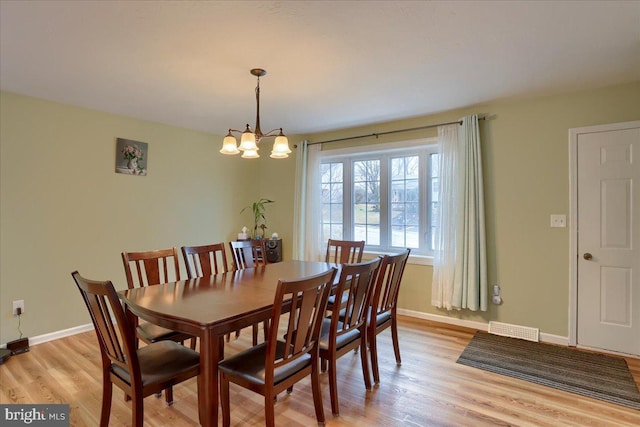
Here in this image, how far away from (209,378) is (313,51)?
6.71 feet

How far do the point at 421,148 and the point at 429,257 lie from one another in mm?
1266

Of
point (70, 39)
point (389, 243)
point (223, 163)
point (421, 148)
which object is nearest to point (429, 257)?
point (389, 243)

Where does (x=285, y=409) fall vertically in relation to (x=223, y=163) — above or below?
below

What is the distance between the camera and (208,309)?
1.78 m

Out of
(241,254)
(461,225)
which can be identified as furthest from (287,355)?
(461,225)

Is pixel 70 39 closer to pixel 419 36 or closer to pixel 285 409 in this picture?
pixel 419 36

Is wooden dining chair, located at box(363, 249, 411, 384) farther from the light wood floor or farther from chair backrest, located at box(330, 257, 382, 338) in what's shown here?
the light wood floor

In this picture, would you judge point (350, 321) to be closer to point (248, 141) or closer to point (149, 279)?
point (248, 141)

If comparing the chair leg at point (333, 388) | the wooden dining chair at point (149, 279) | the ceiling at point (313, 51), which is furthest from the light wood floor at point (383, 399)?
Result: the ceiling at point (313, 51)

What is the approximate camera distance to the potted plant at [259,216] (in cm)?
525

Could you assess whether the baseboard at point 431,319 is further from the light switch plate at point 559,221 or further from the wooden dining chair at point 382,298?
the wooden dining chair at point 382,298

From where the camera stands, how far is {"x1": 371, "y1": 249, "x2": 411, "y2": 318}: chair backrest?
238 centimetres

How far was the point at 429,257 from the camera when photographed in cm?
392

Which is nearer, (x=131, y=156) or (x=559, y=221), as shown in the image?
(x=559, y=221)
